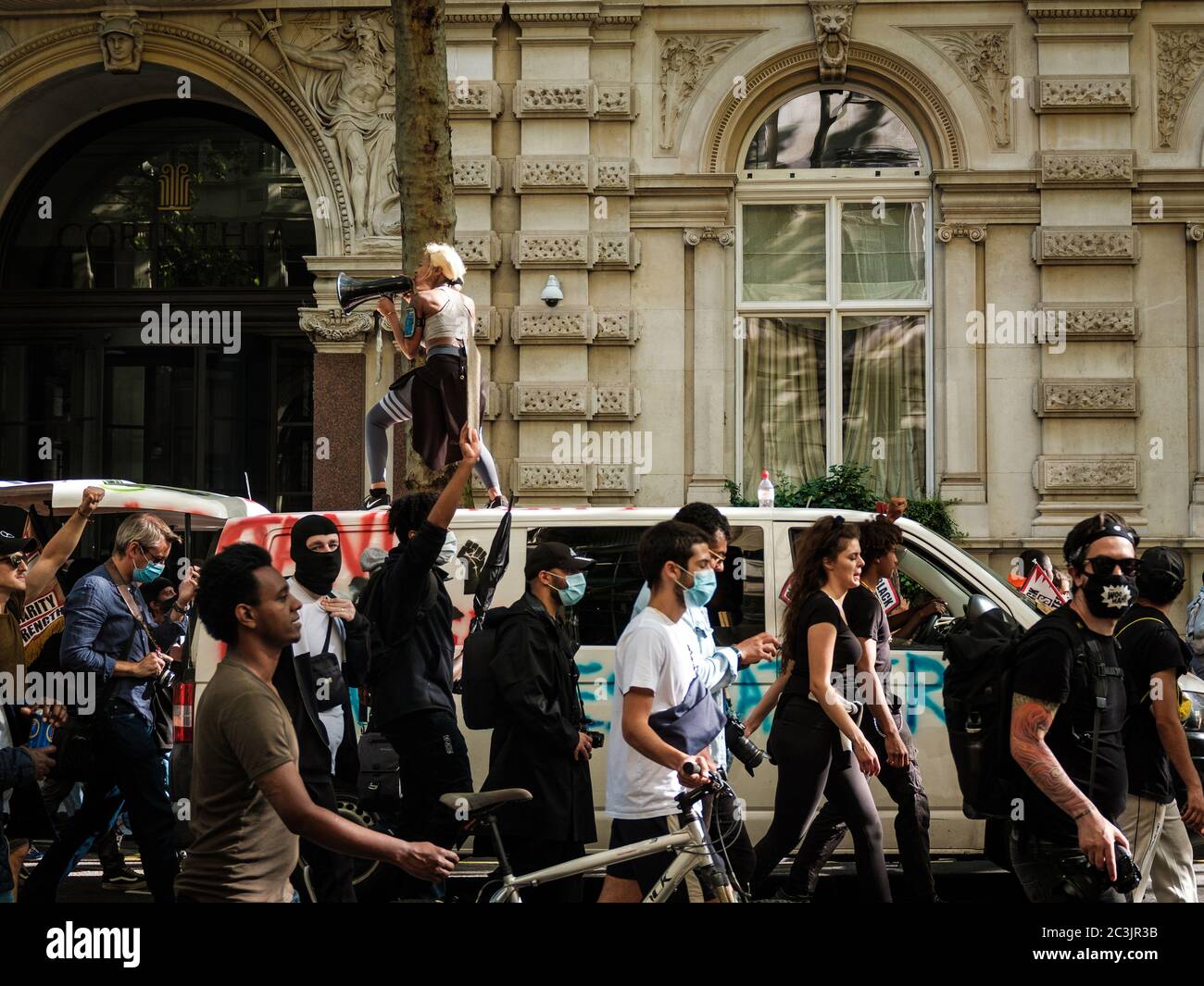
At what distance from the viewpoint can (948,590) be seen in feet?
26.9

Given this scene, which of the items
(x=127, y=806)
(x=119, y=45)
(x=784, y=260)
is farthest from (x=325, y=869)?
(x=119, y=45)

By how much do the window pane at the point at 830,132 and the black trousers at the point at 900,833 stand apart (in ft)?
32.4

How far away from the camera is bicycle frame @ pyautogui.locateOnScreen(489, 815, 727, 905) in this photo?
5121 millimetres

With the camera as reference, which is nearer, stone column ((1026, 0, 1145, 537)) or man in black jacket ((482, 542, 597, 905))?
man in black jacket ((482, 542, 597, 905))

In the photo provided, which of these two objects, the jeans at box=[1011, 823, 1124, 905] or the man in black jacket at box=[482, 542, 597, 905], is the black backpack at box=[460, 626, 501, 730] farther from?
the jeans at box=[1011, 823, 1124, 905]

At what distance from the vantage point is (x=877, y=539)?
25.3 feet

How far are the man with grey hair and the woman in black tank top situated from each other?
294 cm

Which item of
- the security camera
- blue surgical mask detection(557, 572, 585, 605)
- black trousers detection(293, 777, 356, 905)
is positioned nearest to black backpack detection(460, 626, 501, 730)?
blue surgical mask detection(557, 572, 585, 605)

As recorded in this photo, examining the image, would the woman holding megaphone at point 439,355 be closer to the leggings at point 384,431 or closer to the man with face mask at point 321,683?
the leggings at point 384,431

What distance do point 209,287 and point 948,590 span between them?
11518 millimetres

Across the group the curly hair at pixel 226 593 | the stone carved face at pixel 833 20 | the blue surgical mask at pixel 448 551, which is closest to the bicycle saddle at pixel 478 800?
the curly hair at pixel 226 593

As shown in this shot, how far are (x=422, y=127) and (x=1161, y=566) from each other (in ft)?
17.3
